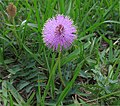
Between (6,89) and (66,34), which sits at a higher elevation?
(66,34)

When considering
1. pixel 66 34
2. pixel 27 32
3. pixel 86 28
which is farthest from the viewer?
pixel 86 28

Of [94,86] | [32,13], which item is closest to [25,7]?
[32,13]

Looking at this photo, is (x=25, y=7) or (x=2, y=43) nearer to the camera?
(x=2, y=43)

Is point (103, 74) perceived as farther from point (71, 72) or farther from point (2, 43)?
point (2, 43)
